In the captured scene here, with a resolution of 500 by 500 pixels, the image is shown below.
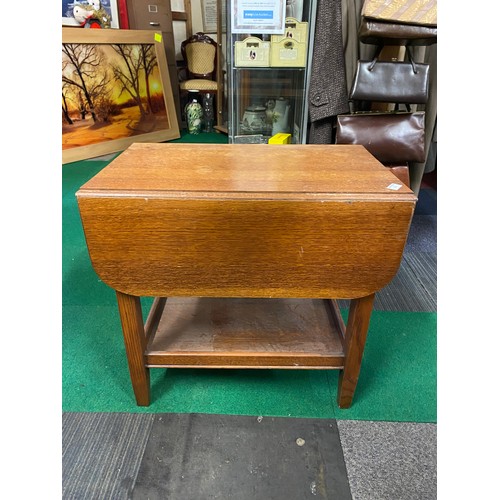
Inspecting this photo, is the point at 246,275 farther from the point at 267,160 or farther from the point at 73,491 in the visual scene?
the point at 73,491

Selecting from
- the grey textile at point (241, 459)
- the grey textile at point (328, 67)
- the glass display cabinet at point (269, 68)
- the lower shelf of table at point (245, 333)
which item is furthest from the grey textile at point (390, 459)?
the glass display cabinet at point (269, 68)

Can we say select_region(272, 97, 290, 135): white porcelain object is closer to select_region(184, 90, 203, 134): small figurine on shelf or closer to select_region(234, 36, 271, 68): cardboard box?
select_region(234, 36, 271, 68): cardboard box

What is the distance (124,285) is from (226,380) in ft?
1.66

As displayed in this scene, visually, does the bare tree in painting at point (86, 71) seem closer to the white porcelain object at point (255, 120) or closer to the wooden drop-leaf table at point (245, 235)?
the white porcelain object at point (255, 120)

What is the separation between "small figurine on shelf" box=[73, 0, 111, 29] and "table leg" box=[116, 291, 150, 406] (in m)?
3.40

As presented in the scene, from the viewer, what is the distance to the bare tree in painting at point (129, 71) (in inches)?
131

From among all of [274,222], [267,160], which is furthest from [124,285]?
[267,160]

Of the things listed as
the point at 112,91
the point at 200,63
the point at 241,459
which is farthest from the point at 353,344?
the point at 200,63

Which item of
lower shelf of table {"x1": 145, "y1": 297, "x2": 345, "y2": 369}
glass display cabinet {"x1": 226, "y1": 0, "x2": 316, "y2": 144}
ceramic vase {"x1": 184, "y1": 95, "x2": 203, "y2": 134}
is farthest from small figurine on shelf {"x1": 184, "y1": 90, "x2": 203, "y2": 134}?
lower shelf of table {"x1": 145, "y1": 297, "x2": 345, "y2": 369}

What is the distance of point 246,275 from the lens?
2.88ft

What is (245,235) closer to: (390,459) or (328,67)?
(390,459)

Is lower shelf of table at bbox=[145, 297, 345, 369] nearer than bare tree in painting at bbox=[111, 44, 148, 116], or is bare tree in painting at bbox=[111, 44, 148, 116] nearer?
lower shelf of table at bbox=[145, 297, 345, 369]

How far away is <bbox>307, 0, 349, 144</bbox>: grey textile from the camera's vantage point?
1.82m

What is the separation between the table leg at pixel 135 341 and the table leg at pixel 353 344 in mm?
551
